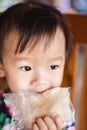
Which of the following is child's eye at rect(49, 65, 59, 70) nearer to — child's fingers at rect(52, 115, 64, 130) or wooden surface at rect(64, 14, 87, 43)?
child's fingers at rect(52, 115, 64, 130)

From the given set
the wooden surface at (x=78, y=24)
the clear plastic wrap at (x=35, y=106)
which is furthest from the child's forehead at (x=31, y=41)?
the wooden surface at (x=78, y=24)

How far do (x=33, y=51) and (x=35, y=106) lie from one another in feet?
0.44

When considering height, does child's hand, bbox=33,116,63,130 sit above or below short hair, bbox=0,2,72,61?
below

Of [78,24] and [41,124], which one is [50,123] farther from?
[78,24]

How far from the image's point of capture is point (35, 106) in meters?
0.79

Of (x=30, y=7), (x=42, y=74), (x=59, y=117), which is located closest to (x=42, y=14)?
(x=30, y=7)

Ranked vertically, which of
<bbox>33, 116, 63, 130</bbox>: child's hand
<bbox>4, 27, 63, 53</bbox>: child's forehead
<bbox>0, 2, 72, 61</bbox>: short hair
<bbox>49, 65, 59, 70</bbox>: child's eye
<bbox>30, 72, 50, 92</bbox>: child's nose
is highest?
<bbox>0, 2, 72, 61</bbox>: short hair

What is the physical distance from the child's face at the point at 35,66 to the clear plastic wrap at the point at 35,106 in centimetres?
2

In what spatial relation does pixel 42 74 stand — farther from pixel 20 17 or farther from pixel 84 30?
pixel 84 30

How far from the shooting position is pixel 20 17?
0.80 metres

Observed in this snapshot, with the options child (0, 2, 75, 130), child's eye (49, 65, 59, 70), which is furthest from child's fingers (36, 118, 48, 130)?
child's eye (49, 65, 59, 70)

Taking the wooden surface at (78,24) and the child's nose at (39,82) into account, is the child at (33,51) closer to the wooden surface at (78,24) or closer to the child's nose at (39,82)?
the child's nose at (39,82)

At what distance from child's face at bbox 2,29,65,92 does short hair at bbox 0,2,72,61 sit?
0.02m

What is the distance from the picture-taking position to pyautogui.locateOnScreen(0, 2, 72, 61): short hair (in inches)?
30.6
